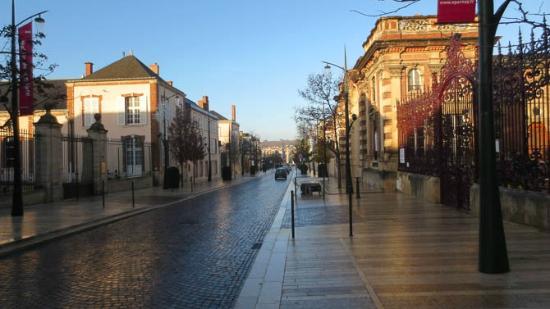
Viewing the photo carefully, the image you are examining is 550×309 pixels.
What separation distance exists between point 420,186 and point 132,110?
33.4 meters

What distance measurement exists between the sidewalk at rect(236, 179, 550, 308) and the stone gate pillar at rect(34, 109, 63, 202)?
1602cm

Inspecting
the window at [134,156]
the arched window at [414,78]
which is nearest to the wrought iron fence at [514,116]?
the arched window at [414,78]

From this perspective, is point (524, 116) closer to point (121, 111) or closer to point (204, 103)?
point (121, 111)

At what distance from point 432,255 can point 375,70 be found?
91.7 ft

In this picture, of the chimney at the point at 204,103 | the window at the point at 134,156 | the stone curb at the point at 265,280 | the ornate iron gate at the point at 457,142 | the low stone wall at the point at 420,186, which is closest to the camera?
the stone curb at the point at 265,280

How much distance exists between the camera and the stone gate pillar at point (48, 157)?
25.9m

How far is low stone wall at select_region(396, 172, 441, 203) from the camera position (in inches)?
803

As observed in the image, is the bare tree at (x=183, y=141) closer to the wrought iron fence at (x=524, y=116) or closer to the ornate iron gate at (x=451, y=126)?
the ornate iron gate at (x=451, y=126)

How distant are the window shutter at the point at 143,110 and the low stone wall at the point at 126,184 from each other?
7.11m

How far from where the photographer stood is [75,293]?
7734 millimetres

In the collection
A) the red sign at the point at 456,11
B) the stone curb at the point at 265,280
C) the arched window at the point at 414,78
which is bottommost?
the stone curb at the point at 265,280

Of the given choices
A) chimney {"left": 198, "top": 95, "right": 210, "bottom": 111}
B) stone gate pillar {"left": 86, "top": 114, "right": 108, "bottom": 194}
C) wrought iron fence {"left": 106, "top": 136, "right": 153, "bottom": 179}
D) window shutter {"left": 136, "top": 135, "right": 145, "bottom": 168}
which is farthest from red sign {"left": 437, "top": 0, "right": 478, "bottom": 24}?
chimney {"left": 198, "top": 95, "right": 210, "bottom": 111}

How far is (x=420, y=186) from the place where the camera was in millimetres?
22906

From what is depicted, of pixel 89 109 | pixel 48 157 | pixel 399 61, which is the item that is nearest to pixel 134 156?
pixel 89 109
